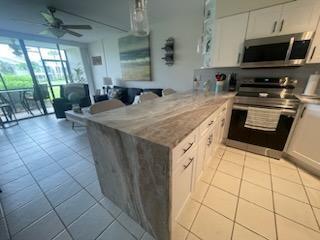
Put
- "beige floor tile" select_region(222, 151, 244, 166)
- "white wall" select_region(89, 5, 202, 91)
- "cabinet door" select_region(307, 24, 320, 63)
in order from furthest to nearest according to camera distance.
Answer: "white wall" select_region(89, 5, 202, 91) → "beige floor tile" select_region(222, 151, 244, 166) → "cabinet door" select_region(307, 24, 320, 63)

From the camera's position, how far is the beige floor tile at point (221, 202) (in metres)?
1.37

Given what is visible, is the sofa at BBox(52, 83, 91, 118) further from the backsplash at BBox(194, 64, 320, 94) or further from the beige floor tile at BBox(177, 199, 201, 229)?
the beige floor tile at BBox(177, 199, 201, 229)

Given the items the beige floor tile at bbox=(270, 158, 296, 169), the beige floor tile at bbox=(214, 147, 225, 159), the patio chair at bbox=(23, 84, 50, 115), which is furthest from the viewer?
the patio chair at bbox=(23, 84, 50, 115)

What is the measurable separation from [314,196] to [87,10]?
453cm

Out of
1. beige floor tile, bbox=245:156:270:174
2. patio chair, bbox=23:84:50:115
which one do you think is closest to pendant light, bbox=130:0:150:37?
beige floor tile, bbox=245:156:270:174

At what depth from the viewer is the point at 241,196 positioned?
1.52m

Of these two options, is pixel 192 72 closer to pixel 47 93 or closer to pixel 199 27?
pixel 199 27

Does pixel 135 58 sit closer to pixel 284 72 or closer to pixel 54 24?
pixel 54 24

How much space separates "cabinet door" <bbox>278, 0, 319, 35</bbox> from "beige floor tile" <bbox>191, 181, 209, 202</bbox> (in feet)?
7.58

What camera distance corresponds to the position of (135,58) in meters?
4.21

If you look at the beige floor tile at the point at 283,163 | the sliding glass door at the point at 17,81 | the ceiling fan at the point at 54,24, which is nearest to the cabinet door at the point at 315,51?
the beige floor tile at the point at 283,163

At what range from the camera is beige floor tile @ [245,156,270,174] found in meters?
1.92

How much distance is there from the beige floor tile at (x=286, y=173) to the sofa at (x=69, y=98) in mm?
4876

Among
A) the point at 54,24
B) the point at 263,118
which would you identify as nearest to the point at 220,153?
the point at 263,118
